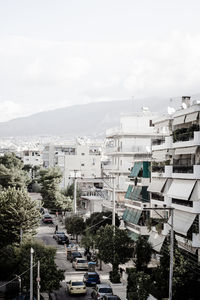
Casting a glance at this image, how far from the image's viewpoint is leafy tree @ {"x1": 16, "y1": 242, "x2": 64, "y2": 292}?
36.6 m

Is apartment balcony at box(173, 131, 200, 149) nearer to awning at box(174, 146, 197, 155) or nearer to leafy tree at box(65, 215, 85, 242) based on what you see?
awning at box(174, 146, 197, 155)

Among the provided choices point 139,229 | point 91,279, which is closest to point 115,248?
point 91,279

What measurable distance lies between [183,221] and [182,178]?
132 inches

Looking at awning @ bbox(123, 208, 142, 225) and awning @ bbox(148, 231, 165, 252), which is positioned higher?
awning @ bbox(123, 208, 142, 225)

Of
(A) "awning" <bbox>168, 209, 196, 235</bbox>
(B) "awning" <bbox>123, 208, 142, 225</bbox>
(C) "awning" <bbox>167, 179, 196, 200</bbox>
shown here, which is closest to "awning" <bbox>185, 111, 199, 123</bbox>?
(C) "awning" <bbox>167, 179, 196, 200</bbox>

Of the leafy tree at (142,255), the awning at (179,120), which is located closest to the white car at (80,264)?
the leafy tree at (142,255)

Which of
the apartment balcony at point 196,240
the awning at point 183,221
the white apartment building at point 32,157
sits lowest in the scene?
the apartment balcony at point 196,240

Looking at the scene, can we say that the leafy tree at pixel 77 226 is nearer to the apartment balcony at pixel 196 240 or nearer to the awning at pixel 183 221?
the awning at pixel 183 221

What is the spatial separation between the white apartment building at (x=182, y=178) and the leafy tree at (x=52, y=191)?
144 ft

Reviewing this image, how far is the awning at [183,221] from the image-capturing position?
3812 cm

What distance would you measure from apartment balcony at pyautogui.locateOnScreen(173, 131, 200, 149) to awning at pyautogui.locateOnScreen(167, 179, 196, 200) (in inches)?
101

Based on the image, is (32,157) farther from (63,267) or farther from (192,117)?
(192,117)

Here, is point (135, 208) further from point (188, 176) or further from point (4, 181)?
point (4, 181)

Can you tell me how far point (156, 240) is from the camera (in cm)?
4566
